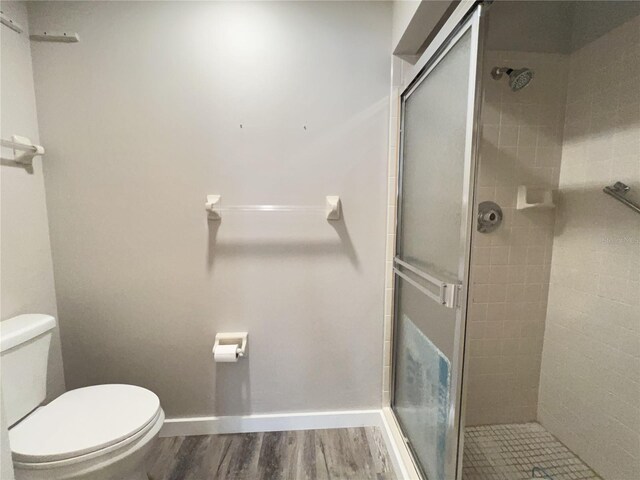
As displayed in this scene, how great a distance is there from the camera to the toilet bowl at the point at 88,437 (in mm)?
864

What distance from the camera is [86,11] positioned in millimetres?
1246

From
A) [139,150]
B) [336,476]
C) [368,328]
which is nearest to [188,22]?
[139,150]

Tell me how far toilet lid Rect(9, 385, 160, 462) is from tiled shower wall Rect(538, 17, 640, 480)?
2000 mm

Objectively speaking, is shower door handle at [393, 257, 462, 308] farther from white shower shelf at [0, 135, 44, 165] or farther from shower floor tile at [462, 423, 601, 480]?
white shower shelf at [0, 135, 44, 165]

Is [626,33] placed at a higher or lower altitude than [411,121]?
higher

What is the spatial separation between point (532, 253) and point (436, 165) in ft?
2.98

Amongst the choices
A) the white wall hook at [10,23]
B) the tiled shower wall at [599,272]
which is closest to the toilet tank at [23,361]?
the white wall hook at [10,23]

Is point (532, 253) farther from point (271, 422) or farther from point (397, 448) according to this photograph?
point (271, 422)

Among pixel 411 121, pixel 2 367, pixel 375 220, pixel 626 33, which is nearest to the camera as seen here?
pixel 2 367

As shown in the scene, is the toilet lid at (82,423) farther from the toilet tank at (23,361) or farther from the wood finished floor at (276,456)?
the wood finished floor at (276,456)

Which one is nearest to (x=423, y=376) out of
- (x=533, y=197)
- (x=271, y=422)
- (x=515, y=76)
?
(x=271, y=422)

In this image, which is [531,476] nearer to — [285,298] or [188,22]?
[285,298]

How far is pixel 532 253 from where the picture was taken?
1.44 meters

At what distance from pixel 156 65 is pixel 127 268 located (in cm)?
103
